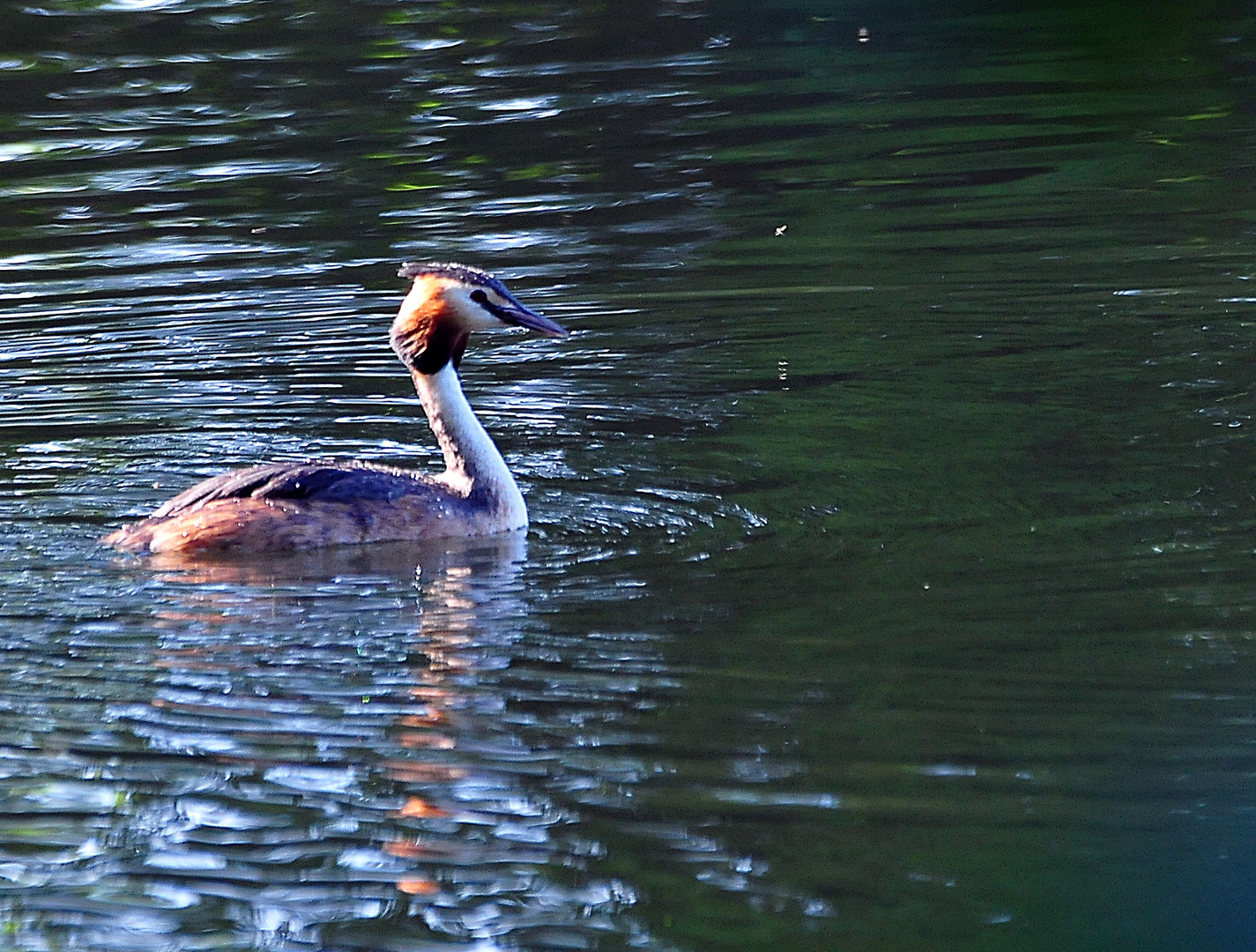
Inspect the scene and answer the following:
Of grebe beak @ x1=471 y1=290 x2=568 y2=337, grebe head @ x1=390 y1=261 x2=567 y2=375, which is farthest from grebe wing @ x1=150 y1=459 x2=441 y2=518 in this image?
grebe beak @ x1=471 y1=290 x2=568 y2=337

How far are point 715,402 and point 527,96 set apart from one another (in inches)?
328

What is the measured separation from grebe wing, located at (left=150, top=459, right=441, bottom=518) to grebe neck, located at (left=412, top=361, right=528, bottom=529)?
1.19 feet

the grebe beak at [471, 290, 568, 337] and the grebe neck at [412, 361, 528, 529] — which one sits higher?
the grebe beak at [471, 290, 568, 337]

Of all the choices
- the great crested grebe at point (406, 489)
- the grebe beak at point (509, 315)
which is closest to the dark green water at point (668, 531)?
the great crested grebe at point (406, 489)

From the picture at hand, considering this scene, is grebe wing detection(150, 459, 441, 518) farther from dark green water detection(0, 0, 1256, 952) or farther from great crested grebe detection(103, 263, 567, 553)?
dark green water detection(0, 0, 1256, 952)

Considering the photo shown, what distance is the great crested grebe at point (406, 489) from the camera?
28.6 feet

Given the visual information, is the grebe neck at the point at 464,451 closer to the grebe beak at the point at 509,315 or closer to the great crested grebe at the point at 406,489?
the great crested grebe at the point at 406,489

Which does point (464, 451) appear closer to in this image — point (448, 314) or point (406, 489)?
point (406, 489)

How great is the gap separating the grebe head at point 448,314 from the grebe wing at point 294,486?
0.78 metres

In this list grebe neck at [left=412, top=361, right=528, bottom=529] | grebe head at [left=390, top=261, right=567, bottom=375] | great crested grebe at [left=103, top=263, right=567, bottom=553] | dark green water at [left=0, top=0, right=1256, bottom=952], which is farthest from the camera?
grebe head at [left=390, top=261, right=567, bottom=375]

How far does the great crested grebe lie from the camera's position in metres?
8.72

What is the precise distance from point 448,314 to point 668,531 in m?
1.50

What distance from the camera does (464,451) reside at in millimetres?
9234

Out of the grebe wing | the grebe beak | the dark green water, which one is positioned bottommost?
the dark green water
